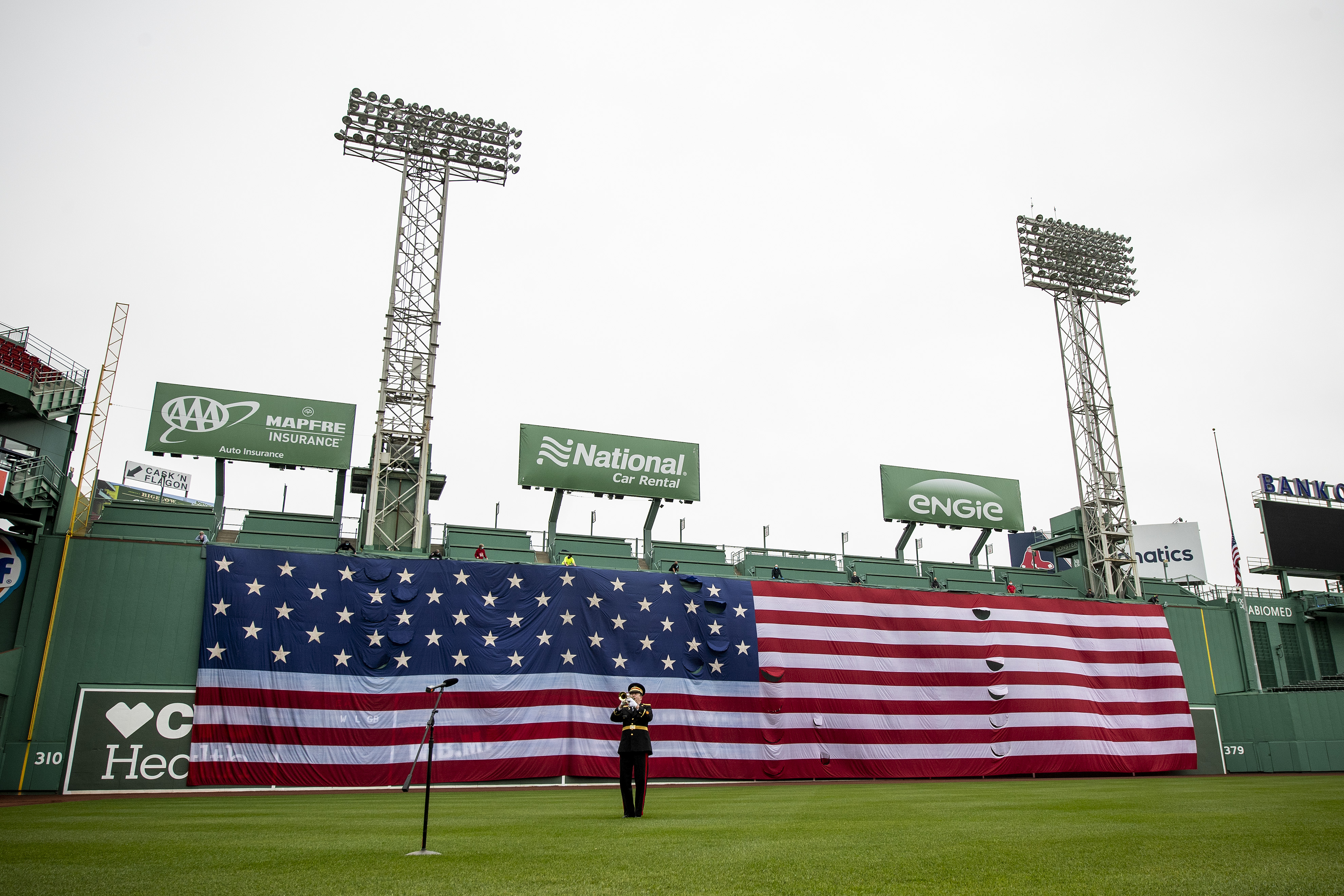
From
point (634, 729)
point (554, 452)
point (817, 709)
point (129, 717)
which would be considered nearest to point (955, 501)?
point (817, 709)

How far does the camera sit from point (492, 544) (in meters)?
29.8

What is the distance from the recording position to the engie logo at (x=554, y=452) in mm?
31328

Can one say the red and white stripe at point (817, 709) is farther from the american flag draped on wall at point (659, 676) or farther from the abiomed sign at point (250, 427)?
the abiomed sign at point (250, 427)

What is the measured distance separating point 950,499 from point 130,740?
3025 centimetres

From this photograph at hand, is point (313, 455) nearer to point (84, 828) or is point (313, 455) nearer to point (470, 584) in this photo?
point (470, 584)

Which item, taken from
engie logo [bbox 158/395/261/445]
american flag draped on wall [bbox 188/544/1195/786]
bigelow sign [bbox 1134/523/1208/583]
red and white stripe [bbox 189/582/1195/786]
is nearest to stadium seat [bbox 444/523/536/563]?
american flag draped on wall [bbox 188/544/1195/786]

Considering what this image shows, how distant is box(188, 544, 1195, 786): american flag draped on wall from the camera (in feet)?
74.8

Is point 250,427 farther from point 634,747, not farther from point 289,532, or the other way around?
point 634,747

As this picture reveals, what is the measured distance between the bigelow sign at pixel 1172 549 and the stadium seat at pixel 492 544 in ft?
118

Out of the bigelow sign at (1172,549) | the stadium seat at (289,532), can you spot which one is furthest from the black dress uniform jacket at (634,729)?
the bigelow sign at (1172,549)

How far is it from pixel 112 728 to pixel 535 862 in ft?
66.2

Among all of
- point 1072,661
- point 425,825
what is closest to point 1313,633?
point 1072,661

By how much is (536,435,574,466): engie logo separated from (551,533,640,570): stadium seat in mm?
2690

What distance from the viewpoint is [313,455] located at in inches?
1121
